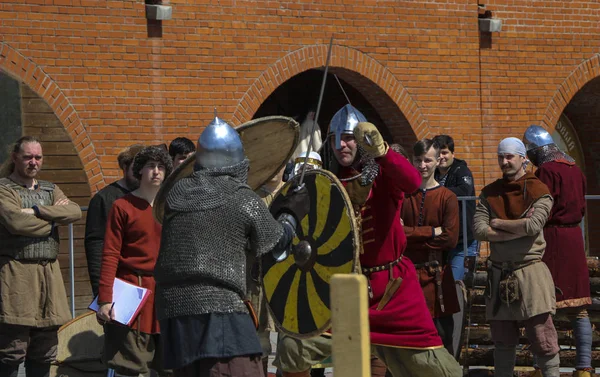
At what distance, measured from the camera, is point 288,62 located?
1248 cm

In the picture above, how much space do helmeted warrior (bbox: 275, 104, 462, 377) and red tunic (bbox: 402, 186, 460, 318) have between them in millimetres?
1137

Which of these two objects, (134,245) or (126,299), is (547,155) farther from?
(126,299)

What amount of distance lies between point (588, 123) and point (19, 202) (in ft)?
35.8

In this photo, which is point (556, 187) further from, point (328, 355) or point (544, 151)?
point (328, 355)

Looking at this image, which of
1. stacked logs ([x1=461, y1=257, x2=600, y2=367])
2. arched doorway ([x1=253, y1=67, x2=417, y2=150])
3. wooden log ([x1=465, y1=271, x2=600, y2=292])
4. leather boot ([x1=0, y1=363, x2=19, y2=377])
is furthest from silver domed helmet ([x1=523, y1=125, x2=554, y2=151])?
arched doorway ([x1=253, y1=67, x2=417, y2=150])

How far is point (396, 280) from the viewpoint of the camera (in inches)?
244

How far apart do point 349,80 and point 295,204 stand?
7.43 meters

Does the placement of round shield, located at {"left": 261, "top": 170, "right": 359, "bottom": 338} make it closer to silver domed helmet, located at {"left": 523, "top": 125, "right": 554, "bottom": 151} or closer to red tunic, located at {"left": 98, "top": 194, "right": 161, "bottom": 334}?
red tunic, located at {"left": 98, "top": 194, "right": 161, "bottom": 334}

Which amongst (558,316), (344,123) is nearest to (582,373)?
(558,316)

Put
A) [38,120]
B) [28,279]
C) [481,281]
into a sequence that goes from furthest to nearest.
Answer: [38,120], [481,281], [28,279]

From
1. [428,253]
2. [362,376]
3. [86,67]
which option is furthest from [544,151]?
[86,67]

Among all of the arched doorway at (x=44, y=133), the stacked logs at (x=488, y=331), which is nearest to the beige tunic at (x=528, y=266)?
the stacked logs at (x=488, y=331)

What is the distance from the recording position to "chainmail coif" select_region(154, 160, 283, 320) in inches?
209

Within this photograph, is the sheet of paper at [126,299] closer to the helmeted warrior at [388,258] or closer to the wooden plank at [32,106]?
the helmeted warrior at [388,258]
